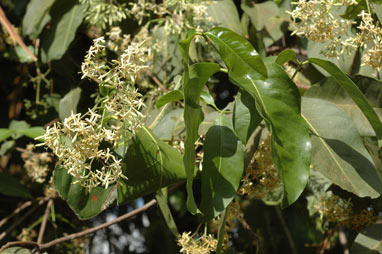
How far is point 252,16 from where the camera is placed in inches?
63.8

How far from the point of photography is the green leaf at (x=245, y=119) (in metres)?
0.96

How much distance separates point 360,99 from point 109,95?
0.44 meters

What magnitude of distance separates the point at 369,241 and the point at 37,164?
104cm

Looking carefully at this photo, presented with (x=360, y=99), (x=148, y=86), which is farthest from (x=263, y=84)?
(x=148, y=86)

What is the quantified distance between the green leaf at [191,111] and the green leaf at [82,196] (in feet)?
0.71

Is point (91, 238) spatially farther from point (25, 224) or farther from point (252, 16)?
point (252, 16)

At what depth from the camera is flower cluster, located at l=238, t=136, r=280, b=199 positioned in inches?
46.9

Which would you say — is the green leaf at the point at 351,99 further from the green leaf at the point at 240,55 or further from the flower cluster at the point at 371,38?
the green leaf at the point at 240,55

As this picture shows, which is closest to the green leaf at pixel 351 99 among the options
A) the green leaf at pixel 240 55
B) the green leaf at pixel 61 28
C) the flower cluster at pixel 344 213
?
the flower cluster at pixel 344 213

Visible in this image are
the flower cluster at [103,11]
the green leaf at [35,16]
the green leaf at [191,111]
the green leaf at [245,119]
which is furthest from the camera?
the green leaf at [35,16]

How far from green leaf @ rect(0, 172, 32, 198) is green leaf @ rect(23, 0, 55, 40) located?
48cm

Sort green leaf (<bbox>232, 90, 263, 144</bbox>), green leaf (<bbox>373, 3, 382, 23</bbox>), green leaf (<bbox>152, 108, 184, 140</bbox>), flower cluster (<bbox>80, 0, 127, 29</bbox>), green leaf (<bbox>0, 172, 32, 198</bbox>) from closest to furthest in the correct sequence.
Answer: green leaf (<bbox>232, 90, 263, 144</bbox>) < green leaf (<bbox>373, 3, 382, 23</bbox>) < green leaf (<bbox>152, 108, 184, 140</bbox>) < flower cluster (<bbox>80, 0, 127, 29</bbox>) < green leaf (<bbox>0, 172, 32, 198</bbox>)

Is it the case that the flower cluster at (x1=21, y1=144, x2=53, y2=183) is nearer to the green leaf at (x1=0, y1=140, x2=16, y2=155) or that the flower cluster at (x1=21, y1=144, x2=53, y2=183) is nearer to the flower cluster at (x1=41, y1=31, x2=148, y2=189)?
the green leaf at (x1=0, y1=140, x2=16, y2=155)

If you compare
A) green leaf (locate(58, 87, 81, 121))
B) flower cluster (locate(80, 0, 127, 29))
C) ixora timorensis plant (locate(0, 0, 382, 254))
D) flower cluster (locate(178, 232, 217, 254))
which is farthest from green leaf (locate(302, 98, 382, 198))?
green leaf (locate(58, 87, 81, 121))
